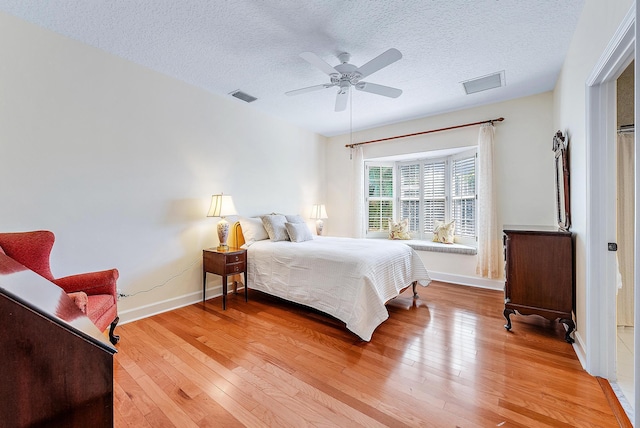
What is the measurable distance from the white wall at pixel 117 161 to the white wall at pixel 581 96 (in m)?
3.54

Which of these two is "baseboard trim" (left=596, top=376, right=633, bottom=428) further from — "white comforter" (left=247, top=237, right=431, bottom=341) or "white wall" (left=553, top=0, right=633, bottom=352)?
"white comforter" (left=247, top=237, right=431, bottom=341)

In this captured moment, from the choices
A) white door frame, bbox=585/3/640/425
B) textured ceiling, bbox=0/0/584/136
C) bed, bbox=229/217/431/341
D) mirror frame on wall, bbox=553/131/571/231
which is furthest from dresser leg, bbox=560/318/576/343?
textured ceiling, bbox=0/0/584/136

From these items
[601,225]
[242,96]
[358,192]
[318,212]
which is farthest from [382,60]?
A: [318,212]

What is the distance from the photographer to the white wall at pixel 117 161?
2.20 meters

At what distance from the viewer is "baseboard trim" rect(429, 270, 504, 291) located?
3.79m

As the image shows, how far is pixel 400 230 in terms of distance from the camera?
4934 millimetres

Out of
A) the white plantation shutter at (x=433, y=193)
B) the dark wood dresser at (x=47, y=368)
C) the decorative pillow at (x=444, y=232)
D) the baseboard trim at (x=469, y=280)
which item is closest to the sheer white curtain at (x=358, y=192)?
the white plantation shutter at (x=433, y=193)

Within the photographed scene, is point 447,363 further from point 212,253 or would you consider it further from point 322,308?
point 212,253

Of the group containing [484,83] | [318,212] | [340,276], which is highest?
[484,83]

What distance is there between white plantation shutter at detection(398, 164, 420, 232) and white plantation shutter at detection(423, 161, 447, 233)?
0.14m

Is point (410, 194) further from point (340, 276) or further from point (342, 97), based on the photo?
point (340, 276)

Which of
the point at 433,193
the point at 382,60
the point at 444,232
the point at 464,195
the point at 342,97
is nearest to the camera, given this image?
the point at 382,60

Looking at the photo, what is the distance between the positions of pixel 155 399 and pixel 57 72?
8.96 feet

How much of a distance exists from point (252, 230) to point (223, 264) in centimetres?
71
